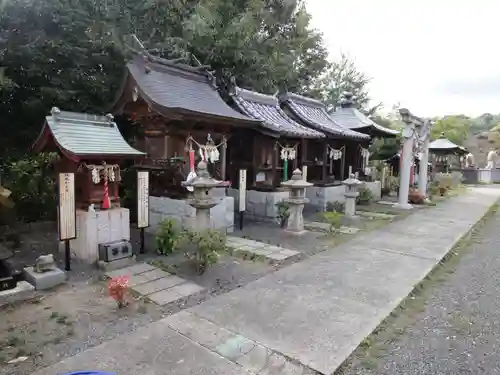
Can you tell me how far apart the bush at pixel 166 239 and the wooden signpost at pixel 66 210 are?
1.62 meters

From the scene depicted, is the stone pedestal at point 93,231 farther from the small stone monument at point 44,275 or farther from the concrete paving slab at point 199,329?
the concrete paving slab at point 199,329

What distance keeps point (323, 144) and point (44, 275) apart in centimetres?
1127

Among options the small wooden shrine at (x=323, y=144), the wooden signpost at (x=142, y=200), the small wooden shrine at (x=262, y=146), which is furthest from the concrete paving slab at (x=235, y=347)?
the small wooden shrine at (x=323, y=144)

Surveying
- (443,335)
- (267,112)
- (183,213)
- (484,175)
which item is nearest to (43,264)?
(183,213)

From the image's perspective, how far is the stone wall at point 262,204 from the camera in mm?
10820

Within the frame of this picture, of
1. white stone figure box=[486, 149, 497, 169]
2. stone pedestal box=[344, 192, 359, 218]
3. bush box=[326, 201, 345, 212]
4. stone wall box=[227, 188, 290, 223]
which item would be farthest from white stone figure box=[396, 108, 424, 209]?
white stone figure box=[486, 149, 497, 169]

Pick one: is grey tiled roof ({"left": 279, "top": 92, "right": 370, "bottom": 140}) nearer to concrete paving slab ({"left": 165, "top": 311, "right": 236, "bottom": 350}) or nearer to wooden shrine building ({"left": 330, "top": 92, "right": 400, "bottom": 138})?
wooden shrine building ({"left": 330, "top": 92, "right": 400, "bottom": 138})

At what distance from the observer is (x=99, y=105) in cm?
956

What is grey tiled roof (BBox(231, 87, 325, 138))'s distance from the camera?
1081 centimetres

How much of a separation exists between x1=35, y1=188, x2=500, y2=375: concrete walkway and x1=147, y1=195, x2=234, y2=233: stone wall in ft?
9.45

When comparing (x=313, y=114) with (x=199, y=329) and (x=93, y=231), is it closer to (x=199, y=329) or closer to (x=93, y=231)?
(x=93, y=231)

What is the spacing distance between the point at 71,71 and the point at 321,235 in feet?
25.0

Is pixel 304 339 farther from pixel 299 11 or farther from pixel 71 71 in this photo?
pixel 299 11

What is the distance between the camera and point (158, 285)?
18.1 ft
